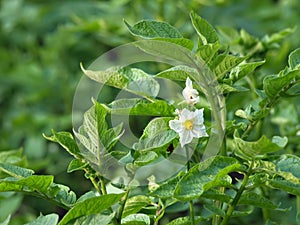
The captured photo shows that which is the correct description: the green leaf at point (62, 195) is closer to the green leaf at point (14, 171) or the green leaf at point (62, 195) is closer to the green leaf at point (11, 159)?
the green leaf at point (14, 171)

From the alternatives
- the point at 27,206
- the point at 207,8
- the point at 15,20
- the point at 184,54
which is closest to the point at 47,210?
the point at 27,206

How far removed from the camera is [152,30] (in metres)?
1.03

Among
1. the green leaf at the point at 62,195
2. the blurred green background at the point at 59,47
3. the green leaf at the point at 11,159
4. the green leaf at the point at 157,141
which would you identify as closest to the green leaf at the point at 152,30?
the green leaf at the point at 157,141

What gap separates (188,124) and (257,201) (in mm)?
168

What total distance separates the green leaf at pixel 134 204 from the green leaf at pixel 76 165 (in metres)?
0.12

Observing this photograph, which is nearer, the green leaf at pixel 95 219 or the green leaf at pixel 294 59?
the green leaf at pixel 95 219

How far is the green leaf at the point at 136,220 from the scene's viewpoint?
1.06 meters

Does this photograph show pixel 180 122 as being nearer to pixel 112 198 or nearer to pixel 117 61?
pixel 112 198

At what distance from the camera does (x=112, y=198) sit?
945 mm

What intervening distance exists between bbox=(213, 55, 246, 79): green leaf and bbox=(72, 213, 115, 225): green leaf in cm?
26

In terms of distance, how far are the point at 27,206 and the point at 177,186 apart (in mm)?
1801

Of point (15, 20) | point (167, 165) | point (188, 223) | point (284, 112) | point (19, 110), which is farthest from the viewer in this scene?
point (15, 20)

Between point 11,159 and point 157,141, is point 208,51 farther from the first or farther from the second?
point 11,159

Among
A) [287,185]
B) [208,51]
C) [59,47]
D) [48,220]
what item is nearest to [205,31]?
[208,51]
